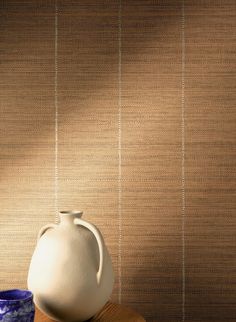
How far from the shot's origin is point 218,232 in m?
1.98

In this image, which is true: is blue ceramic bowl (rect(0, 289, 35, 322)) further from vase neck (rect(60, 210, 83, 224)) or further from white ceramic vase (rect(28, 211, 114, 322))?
vase neck (rect(60, 210, 83, 224))

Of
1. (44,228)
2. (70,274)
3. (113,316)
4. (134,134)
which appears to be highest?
(134,134)

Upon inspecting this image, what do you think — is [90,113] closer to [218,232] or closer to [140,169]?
[140,169]

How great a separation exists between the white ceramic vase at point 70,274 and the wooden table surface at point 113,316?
7cm

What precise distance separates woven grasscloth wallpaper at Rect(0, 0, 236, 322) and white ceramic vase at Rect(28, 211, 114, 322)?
1.33 feet

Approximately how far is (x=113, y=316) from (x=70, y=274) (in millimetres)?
232

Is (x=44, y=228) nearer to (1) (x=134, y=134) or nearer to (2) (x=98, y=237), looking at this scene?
(2) (x=98, y=237)

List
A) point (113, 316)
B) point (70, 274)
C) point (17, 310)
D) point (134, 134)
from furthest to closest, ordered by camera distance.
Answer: point (134, 134)
point (113, 316)
point (70, 274)
point (17, 310)

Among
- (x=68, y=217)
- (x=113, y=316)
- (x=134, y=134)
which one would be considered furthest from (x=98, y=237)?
(x=134, y=134)

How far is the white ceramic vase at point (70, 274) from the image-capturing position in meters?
1.53

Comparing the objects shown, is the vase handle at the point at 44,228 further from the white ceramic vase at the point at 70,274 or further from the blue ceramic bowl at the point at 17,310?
the blue ceramic bowl at the point at 17,310

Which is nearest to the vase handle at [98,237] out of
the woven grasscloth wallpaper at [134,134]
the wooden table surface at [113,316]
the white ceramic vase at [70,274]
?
the white ceramic vase at [70,274]

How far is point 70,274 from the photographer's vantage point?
60.3 inches

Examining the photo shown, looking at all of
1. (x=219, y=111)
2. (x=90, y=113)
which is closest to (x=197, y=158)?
(x=219, y=111)
